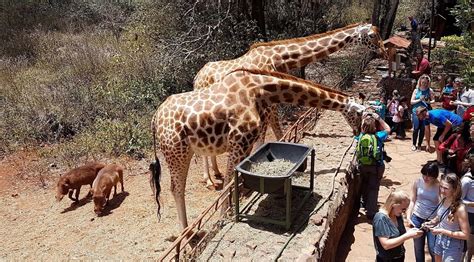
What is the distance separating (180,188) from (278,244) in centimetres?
219

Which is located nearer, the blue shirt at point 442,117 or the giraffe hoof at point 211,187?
the blue shirt at point 442,117

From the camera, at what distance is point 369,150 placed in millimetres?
6680

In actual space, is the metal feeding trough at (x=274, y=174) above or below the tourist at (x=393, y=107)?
above

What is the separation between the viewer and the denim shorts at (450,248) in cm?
475

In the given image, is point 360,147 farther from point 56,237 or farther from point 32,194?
point 32,194

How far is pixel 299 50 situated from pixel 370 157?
268cm

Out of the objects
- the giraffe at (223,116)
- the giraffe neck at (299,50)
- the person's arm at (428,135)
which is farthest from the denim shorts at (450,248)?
the person's arm at (428,135)

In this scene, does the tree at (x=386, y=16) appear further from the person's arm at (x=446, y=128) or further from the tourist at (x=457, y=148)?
the tourist at (x=457, y=148)

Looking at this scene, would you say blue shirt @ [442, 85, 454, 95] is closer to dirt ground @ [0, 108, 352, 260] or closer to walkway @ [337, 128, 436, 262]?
walkway @ [337, 128, 436, 262]

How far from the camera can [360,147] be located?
22.1ft

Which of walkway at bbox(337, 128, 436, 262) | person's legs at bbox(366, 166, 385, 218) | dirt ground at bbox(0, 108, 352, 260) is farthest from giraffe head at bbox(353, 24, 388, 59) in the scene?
person's legs at bbox(366, 166, 385, 218)

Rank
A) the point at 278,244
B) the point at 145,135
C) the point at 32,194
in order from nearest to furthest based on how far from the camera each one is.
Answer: the point at 278,244 < the point at 32,194 < the point at 145,135

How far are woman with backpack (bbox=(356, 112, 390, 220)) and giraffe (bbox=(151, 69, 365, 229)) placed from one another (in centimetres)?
91

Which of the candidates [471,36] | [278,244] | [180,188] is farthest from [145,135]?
[471,36]
